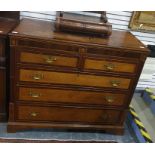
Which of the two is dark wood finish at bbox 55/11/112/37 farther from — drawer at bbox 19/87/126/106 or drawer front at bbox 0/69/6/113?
drawer front at bbox 0/69/6/113

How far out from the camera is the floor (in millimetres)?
2162

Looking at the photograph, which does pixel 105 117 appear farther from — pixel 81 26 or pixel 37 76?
pixel 81 26

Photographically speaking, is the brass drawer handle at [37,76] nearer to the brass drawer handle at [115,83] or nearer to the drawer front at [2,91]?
the drawer front at [2,91]

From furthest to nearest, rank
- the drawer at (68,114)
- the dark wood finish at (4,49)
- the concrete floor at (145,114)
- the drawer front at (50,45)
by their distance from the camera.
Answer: the concrete floor at (145,114)
the drawer at (68,114)
the dark wood finish at (4,49)
the drawer front at (50,45)

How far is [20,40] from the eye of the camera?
170cm

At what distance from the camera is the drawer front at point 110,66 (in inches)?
73.4

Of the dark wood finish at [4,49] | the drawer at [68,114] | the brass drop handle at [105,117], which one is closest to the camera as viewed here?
the dark wood finish at [4,49]

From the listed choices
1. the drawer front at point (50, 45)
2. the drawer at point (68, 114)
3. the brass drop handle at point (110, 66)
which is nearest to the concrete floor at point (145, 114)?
the drawer at point (68, 114)

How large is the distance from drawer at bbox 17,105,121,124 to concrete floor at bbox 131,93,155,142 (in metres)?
0.47

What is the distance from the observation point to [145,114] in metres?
2.66

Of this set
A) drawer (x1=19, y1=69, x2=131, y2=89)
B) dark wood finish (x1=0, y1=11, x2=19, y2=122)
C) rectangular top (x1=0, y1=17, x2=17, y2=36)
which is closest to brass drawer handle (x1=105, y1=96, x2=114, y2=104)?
drawer (x1=19, y1=69, x2=131, y2=89)

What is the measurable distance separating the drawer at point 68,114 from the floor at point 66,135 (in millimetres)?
190
